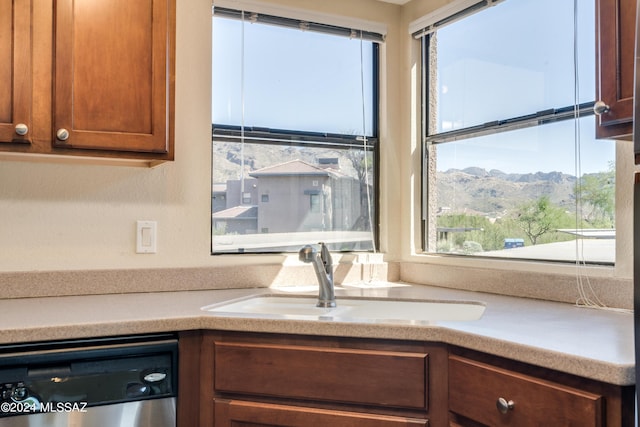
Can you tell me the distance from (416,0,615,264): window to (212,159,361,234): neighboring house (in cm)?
39

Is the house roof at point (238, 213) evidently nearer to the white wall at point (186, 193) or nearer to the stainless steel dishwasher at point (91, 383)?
the white wall at point (186, 193)

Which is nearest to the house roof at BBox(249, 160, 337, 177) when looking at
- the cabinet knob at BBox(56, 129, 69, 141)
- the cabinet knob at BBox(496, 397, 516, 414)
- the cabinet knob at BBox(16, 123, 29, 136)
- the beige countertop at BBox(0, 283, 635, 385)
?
the beige countertop at BBox(0, 283, 635, 385)

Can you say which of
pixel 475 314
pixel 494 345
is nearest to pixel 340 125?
pixel 475 314

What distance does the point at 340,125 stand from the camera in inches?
97.4

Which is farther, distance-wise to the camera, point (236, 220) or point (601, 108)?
point (236, 220)

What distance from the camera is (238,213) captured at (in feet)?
7.43

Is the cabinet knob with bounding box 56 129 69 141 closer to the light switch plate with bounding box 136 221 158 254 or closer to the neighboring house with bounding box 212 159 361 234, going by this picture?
the light switch plate with bounding box 136 221 158 254

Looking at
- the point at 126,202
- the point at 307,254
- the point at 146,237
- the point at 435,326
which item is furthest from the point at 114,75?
the point at 435,326

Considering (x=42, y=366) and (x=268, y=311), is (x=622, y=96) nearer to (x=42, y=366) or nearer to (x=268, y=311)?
(x=268, y=311)

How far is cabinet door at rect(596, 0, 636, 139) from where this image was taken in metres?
1.30

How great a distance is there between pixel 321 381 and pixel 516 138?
46.7 inches

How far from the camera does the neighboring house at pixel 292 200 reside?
227 cm

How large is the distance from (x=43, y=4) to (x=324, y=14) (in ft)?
3.83

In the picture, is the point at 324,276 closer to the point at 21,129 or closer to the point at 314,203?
the point at 314,203
